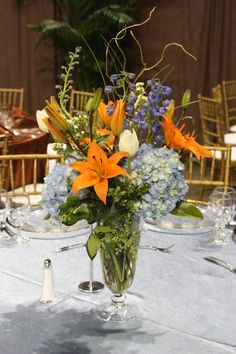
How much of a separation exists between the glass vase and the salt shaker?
136mm

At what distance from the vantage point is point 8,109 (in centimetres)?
435

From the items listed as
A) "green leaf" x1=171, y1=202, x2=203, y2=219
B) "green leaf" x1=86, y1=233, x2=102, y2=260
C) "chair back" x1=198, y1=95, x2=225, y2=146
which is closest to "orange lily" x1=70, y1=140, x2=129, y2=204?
"green leaf" x1=86, y1=233, x2=102, y2=260

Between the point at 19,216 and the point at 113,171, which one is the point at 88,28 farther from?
the point at 113,171

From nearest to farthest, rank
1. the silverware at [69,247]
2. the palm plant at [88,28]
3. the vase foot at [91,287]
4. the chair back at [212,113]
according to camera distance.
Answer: the vase foot at [91,287], the silverware at [69,247], the chair back at [212,113], the palm plant at [88,28]

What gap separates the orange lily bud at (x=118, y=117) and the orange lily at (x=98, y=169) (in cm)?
5

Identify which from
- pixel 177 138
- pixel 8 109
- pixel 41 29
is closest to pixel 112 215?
pixel 177 138

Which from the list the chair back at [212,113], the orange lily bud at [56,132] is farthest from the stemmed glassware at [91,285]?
the chair back at [212,113]

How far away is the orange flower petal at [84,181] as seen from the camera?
1261 mm

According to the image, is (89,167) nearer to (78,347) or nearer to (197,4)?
(78,347)

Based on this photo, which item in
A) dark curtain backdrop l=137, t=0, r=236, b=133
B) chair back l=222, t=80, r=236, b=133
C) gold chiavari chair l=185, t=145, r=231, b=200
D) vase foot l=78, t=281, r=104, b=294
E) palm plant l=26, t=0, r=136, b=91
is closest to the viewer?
vase foot l=78, t=281, r=104, b=294

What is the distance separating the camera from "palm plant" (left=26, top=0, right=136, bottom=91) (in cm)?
572

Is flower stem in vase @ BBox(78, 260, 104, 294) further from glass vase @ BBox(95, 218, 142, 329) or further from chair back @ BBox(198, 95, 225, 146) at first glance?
chair back @ BBox(198, 95, 225, 146)

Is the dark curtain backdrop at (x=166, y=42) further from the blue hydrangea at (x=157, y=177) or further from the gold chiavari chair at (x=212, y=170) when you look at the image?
the blue hydrangea at (x=157, y=177)

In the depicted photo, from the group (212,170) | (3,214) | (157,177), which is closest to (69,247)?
(3,214)
